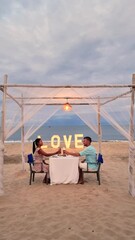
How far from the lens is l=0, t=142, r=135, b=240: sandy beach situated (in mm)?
3912

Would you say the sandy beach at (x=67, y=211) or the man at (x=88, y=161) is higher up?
the man at (x=88, y=161)

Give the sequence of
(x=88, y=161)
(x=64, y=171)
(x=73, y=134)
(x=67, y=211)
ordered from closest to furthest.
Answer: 1. (x=67, y=211)
2. (x=64, y=171)
3. (x=88, y=161)
4. (x=73, y=134)

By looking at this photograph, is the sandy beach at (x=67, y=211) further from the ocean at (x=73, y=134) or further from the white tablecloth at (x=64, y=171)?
the ocean at (x=73, y=134)

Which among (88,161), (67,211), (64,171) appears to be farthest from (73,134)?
(67,211)

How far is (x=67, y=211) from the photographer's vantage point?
4.90 meters

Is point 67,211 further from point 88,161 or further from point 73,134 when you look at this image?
point 73,134

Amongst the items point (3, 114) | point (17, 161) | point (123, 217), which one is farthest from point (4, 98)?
point (17, 161)

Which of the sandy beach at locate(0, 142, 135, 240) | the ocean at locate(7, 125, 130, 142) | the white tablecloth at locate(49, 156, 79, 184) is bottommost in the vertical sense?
the sandy beach at locate(0, 142, 135, 240)

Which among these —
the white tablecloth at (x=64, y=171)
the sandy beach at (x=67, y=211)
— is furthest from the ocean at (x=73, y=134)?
the sandy beach at (x=67, y=211)

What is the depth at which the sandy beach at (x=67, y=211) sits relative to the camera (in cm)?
391

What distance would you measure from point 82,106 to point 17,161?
4339 mm

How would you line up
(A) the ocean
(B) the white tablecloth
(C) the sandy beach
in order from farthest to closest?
(A) the ocean < (B) the white tablecloth < (C) the sandy beach

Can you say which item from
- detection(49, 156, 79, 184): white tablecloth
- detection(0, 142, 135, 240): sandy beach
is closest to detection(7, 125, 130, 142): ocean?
detection(49, 156, 79, 184): white tablecloth

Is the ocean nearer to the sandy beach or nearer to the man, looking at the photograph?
the man
